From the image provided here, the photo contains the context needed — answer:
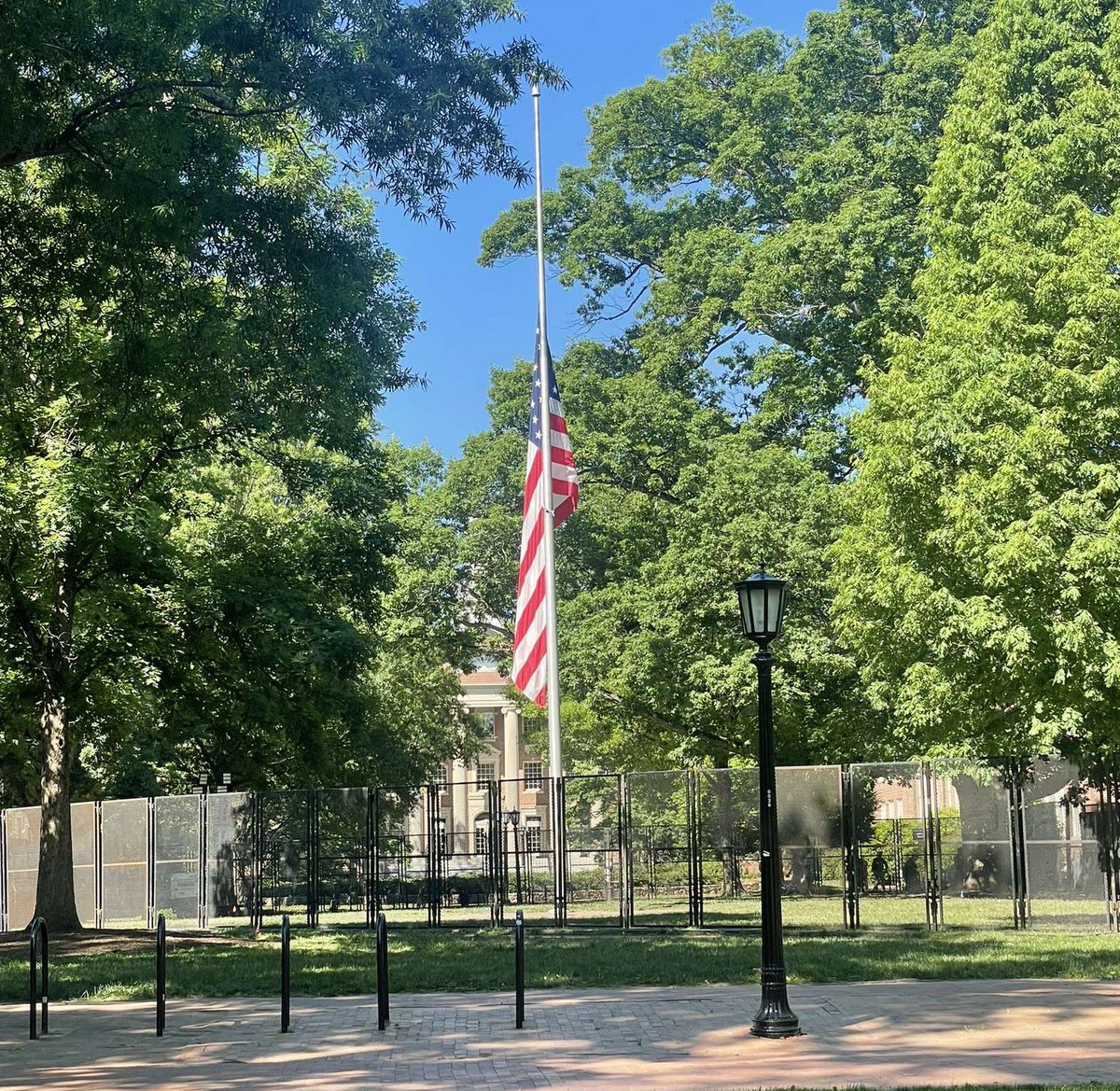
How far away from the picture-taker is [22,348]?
19.6 m

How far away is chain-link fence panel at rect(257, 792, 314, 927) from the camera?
2783cm

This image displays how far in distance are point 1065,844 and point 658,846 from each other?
690 cm

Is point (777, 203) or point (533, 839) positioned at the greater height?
point (777, 203)

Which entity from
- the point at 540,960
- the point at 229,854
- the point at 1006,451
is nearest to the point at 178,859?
the point at 229,854

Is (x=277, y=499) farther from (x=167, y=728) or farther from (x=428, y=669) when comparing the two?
(x=167, y=728)

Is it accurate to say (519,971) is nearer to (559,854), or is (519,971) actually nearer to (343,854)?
(559,854)

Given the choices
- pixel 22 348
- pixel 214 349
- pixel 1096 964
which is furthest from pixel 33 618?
pixel 1096 964

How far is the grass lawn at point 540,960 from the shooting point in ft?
55.5

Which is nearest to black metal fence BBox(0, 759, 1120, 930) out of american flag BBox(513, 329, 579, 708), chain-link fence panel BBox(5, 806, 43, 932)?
chain-link fence panel BBox(5, 806, 43, 932)

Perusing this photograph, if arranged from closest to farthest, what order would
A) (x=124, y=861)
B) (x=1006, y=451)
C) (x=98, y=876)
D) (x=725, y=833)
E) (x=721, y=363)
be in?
1. (x=1006, y=451)
2. (x=725, y=833)
3. (x=124, y=861)
4. (x=98, y=876)
5. (x=721, y=363)

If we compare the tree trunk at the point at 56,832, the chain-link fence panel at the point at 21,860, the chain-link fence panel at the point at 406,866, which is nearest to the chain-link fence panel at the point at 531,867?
the chain-link fence panel at the point at 406,866

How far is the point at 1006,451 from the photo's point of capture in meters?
25.5

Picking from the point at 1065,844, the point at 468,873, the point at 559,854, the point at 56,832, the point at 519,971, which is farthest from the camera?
the point at 468,873

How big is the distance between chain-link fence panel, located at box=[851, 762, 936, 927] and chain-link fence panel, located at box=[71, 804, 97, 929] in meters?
15.7
